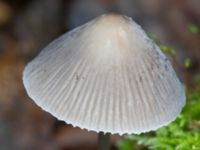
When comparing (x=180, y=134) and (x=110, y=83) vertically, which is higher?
(x=110, y=83)

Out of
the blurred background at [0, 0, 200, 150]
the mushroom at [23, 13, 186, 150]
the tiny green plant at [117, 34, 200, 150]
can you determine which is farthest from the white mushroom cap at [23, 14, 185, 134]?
the blurred background at [0, 0, 200, 150]

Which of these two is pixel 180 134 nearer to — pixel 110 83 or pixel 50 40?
pixel 110 83

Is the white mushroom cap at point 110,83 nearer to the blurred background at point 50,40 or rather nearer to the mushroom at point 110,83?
the mushroom at point 110,83

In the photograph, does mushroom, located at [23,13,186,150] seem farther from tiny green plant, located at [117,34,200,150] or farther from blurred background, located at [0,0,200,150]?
blurred background, located at [0,0,200,150]

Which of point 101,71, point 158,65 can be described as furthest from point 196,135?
point 101,71

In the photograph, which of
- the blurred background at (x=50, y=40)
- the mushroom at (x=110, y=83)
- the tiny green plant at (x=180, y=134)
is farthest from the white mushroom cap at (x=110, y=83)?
the blurred background at (x=50, y=40)

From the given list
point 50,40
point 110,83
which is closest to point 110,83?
point 110,83
